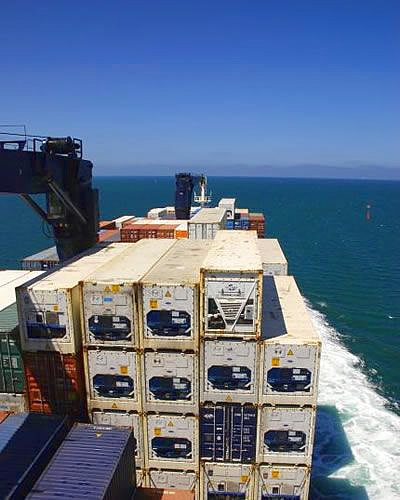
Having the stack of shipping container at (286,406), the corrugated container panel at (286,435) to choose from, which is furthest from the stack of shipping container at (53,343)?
the corrugated container panel at (286,435)

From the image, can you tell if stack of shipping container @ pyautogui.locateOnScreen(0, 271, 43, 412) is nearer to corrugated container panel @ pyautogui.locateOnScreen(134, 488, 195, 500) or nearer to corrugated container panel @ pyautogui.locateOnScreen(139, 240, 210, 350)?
corrugated container panel @ pyautogui.locateOnScreen(139, 240, 210, 350)

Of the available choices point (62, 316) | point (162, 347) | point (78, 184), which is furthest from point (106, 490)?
point (78, 184)

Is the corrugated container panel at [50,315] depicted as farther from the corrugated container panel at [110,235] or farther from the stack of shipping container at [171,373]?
the corrugated container panel at [110,235]

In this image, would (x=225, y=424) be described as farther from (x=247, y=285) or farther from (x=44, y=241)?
(x=44, y=241)

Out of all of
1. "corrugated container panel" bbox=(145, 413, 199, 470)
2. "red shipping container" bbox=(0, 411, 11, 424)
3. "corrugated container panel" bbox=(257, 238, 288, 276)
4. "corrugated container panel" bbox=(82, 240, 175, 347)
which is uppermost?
"corrugated container panel" bbox=(82, 240, 175, 347)

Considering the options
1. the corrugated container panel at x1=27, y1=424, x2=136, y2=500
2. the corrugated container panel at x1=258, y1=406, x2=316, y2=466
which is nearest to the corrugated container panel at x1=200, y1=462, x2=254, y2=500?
the corrugated container panel at x1=258, y1=406, x2=316, y2=466
